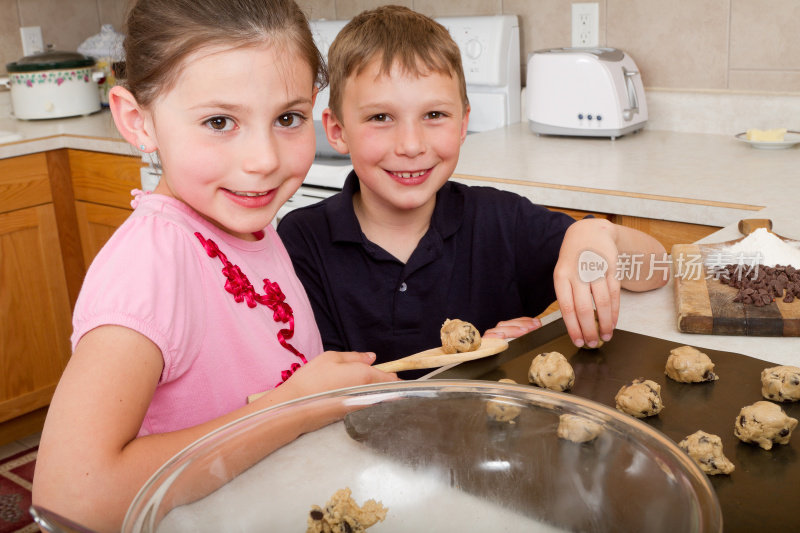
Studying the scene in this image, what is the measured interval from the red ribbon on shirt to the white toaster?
1.28m

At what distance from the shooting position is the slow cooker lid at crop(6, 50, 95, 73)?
103 inches

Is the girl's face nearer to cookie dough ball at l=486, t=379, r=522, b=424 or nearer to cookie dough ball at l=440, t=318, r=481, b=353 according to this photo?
cookie dough ball at l=440, t=318, r=481, b=353

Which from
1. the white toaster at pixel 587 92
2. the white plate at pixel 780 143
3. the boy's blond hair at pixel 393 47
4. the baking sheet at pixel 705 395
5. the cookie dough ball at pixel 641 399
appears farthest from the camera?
the white toaster at pixel 587 92

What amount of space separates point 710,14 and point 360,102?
125cm

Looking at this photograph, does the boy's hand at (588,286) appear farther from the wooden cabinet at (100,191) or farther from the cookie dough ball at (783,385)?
the wooden cabinet at (100,191)

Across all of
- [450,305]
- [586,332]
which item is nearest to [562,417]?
[586,332]

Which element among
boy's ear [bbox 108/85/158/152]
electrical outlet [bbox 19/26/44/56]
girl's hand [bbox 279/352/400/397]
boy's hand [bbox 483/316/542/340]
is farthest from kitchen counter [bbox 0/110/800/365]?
electrical outlet [bbox 19/26/44/56]

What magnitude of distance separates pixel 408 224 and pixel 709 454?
2.49 ft

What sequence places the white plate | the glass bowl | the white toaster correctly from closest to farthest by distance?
the glass bowl < the white plate < the white toaster

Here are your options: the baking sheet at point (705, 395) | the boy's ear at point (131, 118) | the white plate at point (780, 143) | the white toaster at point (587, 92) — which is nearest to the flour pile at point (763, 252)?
the baking sheet at point (705, 395)

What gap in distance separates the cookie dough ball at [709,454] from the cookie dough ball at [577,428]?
143 mm

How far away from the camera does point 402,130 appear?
3.82 ft

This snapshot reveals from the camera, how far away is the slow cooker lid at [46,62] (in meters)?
2.61

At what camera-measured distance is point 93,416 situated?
0.63 metres
